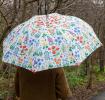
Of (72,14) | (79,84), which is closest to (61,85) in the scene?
(72,14)

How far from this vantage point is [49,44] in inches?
161

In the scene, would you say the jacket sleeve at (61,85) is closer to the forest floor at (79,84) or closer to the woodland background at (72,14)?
the woodland background at (72,14)

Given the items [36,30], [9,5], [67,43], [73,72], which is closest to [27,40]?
[36,30]

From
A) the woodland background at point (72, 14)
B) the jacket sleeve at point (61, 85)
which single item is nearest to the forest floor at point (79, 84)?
the woodland background at point (72, 14)

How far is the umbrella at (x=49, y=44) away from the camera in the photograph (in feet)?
13.3

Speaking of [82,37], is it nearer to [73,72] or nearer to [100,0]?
[100,0]

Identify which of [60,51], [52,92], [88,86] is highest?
[60,51]

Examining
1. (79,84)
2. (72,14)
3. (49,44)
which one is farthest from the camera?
(79,84)

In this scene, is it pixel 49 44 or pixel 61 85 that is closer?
pixel 49 44

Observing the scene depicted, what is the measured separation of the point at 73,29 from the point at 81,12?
31.0 ft

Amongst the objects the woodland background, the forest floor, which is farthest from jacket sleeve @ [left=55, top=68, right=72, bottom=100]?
the forest floor

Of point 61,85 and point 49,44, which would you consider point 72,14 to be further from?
point 49,44

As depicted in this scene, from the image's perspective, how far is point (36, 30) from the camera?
13.9ft

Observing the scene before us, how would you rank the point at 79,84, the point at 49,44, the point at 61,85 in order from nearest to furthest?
the point at 49,44
the point at 61,85
the point at 79,84
